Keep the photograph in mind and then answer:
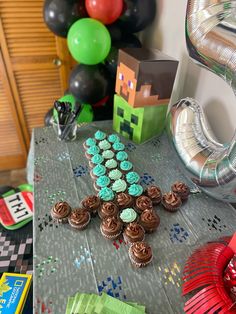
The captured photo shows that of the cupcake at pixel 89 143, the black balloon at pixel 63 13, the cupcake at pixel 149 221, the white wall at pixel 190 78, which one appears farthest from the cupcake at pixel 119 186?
the black balloon at pixel 63 13

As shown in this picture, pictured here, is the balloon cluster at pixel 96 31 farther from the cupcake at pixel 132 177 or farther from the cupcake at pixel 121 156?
the cupcake at pixel 132 177

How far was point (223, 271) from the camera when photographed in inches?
22.6

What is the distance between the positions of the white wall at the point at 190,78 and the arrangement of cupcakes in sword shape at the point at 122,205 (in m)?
0.29

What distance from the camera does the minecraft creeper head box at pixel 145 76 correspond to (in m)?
0.90

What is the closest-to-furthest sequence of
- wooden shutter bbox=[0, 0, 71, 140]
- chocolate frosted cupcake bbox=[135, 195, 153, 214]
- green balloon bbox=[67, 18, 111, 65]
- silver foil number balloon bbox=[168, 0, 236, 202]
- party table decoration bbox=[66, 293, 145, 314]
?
party table decoration bbox=[66, 293, 145, 314], silver foil number balloon bbox=[168, 0, 236, 202], chocolate frosted cupcake bbox=[135, 195, 153, 214], green balloon bbox=[67, 18, 111, 65], wooden shutter bbox=[0, 0, 71, 140]

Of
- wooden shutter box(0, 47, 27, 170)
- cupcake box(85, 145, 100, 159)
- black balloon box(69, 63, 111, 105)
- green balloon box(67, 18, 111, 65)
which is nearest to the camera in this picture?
cupcake box(85, 145, 100, 159)

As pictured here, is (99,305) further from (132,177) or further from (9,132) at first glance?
(9,132)

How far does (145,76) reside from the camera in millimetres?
913

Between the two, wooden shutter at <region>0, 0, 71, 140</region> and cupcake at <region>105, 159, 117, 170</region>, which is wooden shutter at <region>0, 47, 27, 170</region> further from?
cupcake at <region>105, 159, 117, 170</region>

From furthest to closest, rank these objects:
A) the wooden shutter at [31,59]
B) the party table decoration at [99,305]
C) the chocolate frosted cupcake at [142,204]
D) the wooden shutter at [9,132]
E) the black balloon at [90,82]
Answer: the wooden shutter at [9,132] < the wooden shutter at [31,59] < the black balloon at [90,82] < the chocolate frosted cupcake at [142,204] < the party table decoration at [99,305]

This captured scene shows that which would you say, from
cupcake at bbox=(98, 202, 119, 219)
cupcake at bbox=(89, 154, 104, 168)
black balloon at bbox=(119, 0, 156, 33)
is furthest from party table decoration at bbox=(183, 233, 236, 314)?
black balloon at bbox=(119, 0, 156, 33)

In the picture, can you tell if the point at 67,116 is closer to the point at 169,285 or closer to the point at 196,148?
the point at 196,148

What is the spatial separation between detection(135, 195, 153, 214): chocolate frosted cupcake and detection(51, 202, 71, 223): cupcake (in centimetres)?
21

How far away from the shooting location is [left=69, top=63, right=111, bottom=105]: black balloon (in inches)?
48.3
